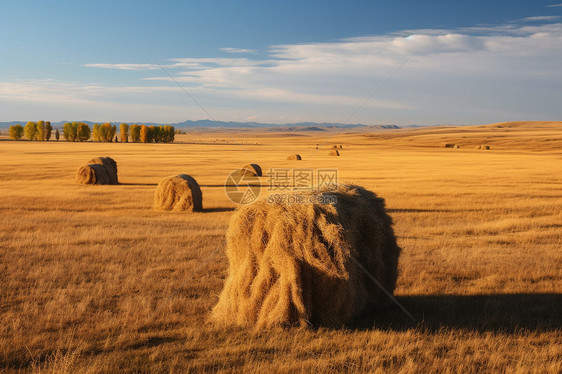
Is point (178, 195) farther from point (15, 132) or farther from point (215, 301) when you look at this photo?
point (15, 132)

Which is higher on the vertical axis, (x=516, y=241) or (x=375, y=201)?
(x=375, y=201)

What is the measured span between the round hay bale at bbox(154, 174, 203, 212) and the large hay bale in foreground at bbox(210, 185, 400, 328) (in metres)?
11.9

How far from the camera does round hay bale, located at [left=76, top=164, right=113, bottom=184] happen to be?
27328mm

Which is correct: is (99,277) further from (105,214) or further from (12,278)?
(105,214)

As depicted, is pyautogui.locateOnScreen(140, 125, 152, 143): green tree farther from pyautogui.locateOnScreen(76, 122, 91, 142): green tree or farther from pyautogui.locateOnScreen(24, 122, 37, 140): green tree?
pyautogui.locateOnScreen(24, 122, 37, 140): green tree

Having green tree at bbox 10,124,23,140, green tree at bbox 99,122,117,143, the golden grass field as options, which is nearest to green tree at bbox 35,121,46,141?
green tree at bbox 10,124,23,140

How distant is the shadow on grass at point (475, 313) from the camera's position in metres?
6.59

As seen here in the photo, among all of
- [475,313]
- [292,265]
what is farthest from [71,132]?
[475,313]

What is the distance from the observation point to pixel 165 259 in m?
10.3

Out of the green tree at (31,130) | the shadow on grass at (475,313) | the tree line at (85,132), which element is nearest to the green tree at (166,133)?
the tree line at (85,132)

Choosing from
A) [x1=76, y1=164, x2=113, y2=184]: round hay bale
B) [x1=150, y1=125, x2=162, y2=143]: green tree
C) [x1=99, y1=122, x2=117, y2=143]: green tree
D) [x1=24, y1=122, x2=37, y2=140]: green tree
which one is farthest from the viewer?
[x1=150, y1=125, x2=162, y2=143]: green tree

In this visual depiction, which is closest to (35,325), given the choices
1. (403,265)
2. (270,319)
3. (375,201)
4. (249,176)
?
(270,319)

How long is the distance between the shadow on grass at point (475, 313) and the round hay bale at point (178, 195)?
473 inches

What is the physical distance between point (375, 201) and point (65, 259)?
6.66m
